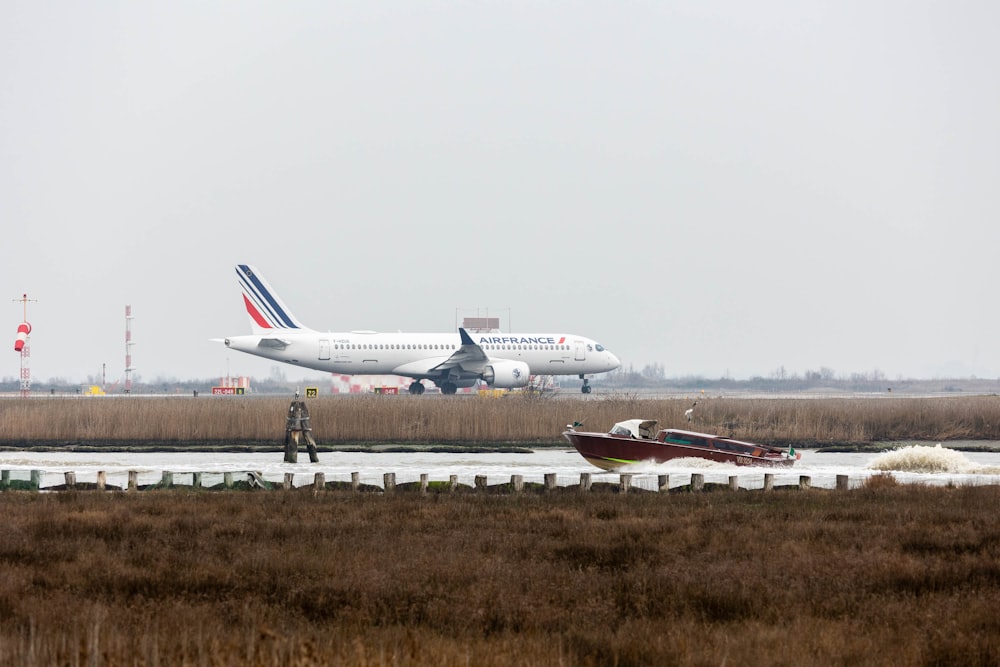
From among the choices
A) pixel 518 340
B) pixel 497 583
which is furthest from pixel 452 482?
pixel 518 340

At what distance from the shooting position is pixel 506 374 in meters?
69.5

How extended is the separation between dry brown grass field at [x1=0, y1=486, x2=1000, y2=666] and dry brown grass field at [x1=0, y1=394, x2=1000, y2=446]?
22.9m

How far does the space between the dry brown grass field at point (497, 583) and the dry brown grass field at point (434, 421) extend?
22.9m

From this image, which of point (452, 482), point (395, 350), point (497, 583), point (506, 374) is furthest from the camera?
point (395, 350)

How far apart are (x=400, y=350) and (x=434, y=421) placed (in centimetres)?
2630

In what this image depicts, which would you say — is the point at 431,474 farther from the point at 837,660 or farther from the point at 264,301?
the point at 264,301

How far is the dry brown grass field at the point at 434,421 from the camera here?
148ft

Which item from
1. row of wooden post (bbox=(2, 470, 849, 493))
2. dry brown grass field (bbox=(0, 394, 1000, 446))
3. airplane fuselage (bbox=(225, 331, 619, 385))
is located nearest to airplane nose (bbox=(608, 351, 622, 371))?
airplane fuselage (bbox=(225, 331, 619, 385))

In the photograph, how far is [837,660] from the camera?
10.3 m

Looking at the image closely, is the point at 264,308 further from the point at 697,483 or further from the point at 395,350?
the point at 697,483

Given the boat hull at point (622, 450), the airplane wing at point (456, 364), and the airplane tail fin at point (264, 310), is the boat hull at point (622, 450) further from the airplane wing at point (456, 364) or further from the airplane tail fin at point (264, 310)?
the airplane tail fin at point (264, 310)

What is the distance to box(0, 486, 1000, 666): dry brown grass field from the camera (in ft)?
34.4

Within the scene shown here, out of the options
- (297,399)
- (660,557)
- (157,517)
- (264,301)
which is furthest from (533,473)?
(264,301)

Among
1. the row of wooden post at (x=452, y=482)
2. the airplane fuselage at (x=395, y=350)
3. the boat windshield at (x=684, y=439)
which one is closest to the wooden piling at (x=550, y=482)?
the row of wooden post at (x=452, y=482)
